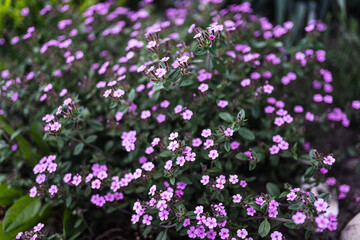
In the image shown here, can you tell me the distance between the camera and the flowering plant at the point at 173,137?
2.03 m

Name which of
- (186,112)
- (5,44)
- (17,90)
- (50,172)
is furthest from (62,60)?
→ (186,112)

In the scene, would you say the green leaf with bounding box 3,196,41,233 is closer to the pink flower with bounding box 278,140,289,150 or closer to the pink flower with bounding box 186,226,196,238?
the pink flower with bounding box 186,226,196,238

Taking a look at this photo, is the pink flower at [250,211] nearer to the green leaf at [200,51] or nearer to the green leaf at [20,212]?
the green leaf at [200,51]

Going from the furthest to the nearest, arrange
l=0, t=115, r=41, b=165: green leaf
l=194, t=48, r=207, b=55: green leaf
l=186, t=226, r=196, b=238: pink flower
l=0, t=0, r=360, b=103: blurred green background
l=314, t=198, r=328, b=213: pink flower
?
l=0, t=0, r=360, b=103: blurred green background < l=0, t=115, r=41, b=165: green leaf < l=194, t=48, r=207, b=55: green leaf < l=186, t=226, r=196, b=238: pink flower < l=314, t=198, r=328, b=213: pink flower

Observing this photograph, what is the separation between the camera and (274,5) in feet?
15.9

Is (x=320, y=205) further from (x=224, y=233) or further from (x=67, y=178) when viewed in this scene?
(x=67, y=178)

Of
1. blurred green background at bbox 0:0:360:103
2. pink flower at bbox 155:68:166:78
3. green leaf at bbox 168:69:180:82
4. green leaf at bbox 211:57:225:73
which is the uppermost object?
pink flower at bbox 155:68:166:78

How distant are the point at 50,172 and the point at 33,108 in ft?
2.96

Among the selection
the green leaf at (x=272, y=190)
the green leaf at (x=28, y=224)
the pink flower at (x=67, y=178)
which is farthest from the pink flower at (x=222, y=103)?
the green leaf at (x=28, y=224)

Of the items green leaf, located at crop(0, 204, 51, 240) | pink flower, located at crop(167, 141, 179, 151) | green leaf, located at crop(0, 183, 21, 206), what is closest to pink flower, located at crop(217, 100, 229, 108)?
pink flower, located at crop(167, 141, 179, 151)

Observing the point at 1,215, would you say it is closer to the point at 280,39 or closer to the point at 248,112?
the point at 248,112

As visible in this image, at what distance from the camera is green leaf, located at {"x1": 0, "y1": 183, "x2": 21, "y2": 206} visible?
2461mm

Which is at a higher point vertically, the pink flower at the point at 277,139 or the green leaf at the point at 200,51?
the green leaf at the point at 200,51

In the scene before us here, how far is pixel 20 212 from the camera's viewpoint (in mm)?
2307
